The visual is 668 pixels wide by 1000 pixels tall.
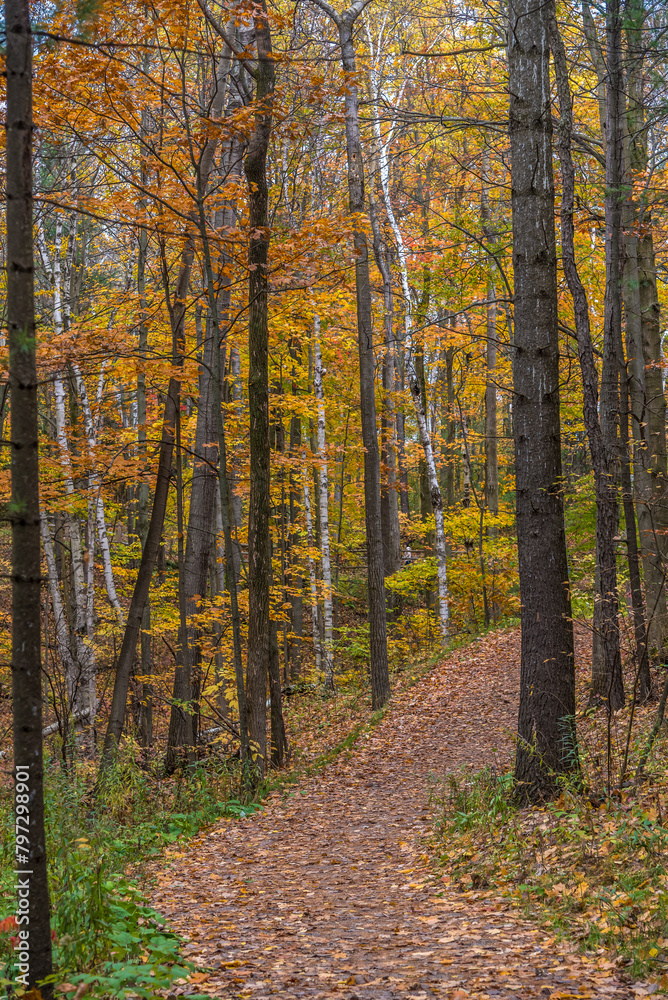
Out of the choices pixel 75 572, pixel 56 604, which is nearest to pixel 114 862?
pixel 75 572

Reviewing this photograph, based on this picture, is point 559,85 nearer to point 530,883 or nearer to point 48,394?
point 530,883

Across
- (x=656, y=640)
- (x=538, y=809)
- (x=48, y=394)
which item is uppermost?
(x=48, y=394)

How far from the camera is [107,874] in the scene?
192 inches

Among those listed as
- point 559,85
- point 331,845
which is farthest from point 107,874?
point 559,85

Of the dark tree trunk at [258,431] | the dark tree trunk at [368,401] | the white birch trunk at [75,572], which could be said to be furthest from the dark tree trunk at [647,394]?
the white birch trunk at [75,572]

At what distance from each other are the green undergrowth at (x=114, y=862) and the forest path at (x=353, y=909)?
0.27 m

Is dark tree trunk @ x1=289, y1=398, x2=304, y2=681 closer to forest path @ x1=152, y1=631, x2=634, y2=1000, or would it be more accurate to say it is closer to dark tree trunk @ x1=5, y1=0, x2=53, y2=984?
forest path @ x1=152, y1=631, x2=634, y2=1000

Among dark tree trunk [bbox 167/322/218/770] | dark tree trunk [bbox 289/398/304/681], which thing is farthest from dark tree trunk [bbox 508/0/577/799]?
dark tree trunk [bbox 289/398/304/681]

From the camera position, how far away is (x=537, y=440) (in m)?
6.21

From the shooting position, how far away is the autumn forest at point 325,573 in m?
3.47

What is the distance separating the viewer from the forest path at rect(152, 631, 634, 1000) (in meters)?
3.37

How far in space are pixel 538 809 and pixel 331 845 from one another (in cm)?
196

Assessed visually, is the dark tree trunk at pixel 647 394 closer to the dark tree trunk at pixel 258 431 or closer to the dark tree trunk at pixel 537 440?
the dark tree trunk at pixel 537 440

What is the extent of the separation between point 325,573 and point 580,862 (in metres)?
10.2
